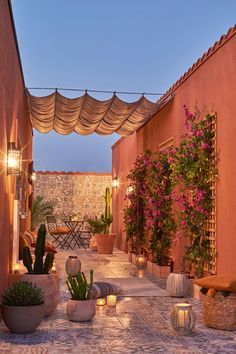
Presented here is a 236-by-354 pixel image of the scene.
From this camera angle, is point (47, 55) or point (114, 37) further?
point (47, 55)

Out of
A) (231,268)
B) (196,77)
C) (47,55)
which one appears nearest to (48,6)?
(47,55)

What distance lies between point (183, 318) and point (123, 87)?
4714 cm

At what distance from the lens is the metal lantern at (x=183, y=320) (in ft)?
15.1

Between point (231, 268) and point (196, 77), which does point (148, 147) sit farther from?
point (231, 268)

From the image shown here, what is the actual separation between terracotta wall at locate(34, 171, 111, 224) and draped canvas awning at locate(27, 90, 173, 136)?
20.9 ft

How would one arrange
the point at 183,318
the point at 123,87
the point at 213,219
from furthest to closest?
the point at 123,87 < the point at 213,219 < the point at 183,318

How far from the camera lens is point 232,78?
20.2ft

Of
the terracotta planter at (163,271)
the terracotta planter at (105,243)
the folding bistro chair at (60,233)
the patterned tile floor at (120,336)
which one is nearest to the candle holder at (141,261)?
the terracotta planter at (163,271)

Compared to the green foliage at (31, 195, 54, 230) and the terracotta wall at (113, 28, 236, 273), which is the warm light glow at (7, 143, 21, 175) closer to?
the terracotta wall at (113, 28, 236, 273)

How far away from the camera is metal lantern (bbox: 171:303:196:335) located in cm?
459

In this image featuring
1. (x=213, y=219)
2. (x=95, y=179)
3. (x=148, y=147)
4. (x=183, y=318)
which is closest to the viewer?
(x=183, y=318)

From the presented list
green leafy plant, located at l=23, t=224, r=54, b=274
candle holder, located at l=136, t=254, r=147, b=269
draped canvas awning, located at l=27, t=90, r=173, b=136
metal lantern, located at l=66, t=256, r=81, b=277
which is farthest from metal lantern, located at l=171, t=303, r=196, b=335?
candle holder, located at l=136, t=254, r=147, b=269

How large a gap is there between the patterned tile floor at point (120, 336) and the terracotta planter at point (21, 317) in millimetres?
69

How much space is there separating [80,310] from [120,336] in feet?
2.03
